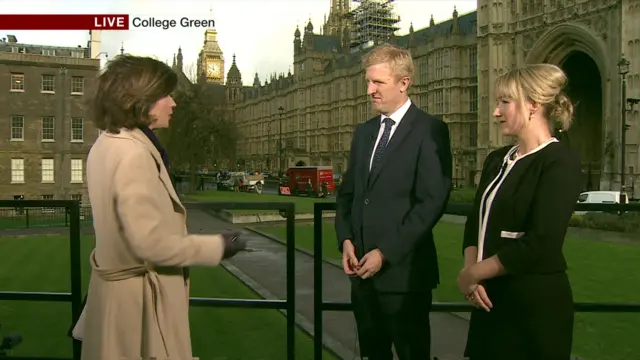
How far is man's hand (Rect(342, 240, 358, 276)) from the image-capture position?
2.70 metres

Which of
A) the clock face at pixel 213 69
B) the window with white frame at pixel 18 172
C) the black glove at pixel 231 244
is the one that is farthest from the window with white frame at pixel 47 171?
the clock face at pixel 213 69

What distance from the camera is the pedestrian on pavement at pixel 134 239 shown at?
1.98 meters

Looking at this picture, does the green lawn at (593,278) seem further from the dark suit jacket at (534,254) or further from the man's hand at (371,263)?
the dark suit jacket at (534,254)

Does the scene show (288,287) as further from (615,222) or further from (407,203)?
(615,222)

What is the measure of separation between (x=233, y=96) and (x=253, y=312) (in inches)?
4662

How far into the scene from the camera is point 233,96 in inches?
4754

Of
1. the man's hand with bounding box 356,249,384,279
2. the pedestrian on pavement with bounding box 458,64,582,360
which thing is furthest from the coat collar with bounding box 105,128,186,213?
the pedestrian on pavement with bounding box 458,64,582,360

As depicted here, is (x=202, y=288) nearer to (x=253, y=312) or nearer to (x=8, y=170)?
(x=253, y=312)

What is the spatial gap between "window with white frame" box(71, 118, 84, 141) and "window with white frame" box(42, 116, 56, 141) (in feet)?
3.82

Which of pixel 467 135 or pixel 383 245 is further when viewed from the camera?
pixel 467 135

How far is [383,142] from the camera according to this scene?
2.79 m

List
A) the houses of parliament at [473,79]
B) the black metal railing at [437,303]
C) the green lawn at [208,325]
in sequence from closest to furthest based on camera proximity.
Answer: the black metal railing at [437,303]
the green lawn at [208,325]
the houses of parliament at [473,79]

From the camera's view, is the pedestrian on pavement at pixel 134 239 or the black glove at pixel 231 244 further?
the black glove at pixel 231 244

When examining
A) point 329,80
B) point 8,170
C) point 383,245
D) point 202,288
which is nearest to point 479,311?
point 383,245
